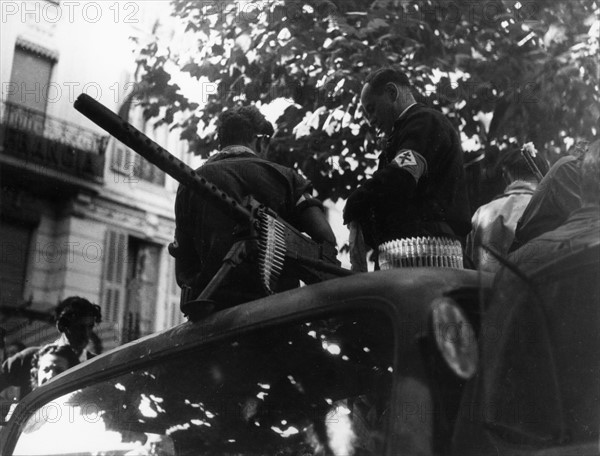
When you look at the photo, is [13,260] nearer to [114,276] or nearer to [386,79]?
[114,276]

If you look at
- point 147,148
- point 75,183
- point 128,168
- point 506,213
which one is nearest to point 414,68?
point 506,213

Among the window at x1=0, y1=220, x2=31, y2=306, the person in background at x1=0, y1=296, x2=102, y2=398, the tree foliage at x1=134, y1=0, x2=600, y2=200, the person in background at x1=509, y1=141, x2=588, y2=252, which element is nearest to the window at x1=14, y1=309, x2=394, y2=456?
the person in background at x1=509, y1=141, x2=588, y2=252

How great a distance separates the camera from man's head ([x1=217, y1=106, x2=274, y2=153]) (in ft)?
11.1

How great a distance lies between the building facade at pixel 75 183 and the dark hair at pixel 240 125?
12.2m

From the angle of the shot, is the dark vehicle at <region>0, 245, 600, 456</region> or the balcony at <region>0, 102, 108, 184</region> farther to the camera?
the balcony at <region>0, 102, 108, 184</region>

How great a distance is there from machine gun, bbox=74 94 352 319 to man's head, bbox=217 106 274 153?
810 mm

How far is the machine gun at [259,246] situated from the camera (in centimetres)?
235

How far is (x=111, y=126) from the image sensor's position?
2.20 m

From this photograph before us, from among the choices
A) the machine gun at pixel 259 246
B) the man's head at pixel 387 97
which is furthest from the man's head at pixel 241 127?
the machine gun at pixel 259 246

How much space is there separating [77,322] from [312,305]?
13.4 feet

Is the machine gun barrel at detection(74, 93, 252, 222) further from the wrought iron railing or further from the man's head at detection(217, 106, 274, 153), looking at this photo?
the wrought iron railing

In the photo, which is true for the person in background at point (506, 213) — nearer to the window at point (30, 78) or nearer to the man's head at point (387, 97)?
the man's head at point (387, 97)

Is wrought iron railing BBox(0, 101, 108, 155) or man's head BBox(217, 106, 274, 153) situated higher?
wrought iron railing BBox(0, 101, 108, 155)

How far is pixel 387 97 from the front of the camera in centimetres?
323
